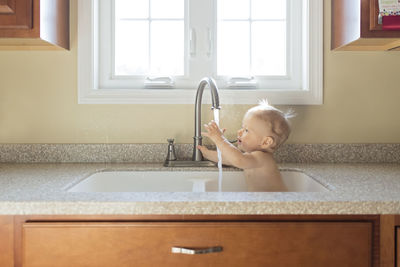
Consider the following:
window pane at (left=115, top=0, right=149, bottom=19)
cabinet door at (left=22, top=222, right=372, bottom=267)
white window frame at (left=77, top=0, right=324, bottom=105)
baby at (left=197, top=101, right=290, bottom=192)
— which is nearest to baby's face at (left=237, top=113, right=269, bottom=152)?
baby at (left=197, top=101, right=290, bottom=192)

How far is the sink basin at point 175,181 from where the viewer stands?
4.98 feet

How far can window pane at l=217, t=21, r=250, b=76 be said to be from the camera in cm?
187

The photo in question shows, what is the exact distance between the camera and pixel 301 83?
1842 millimetres

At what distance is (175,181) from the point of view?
1.56m

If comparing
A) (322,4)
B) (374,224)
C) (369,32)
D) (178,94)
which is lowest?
(374,224)

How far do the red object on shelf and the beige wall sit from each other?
345 millimetres

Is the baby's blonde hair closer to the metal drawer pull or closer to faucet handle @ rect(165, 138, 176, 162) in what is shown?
faucet handle @ rect(165, 138, 176, 162)

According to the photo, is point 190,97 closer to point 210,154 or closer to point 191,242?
point 210,154

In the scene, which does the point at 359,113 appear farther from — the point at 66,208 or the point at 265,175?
the point at 66,208

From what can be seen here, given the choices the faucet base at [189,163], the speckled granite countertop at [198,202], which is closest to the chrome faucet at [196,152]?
the faucet base at [189,163]

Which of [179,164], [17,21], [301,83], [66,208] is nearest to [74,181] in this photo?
[66,208]

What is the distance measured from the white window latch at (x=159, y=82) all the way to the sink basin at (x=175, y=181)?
0.45 m

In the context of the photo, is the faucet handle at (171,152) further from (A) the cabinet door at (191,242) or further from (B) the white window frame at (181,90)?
(A) the cabinet door at (191,242)

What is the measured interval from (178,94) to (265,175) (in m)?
0.55
